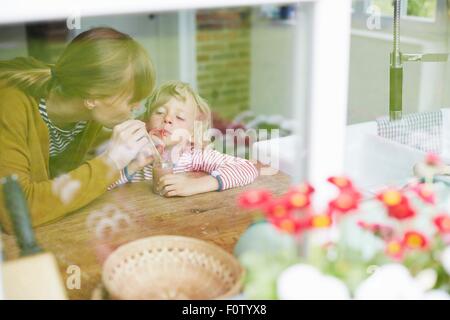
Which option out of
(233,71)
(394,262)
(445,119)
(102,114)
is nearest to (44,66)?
(102,114)

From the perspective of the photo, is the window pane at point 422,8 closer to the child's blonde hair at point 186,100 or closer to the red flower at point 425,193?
the red flower at point 425,193

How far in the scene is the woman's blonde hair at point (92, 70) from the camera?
1210 mm

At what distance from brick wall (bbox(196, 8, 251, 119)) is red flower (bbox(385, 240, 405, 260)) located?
0.44 metres

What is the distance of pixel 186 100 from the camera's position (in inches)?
52.3

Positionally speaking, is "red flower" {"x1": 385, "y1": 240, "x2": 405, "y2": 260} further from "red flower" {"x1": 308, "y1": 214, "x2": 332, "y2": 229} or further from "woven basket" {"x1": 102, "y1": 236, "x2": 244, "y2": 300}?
"woven basket" {"x1": 102, "y1": 236, "x2": 244, "y2": 300}

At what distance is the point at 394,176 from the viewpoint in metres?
1.62

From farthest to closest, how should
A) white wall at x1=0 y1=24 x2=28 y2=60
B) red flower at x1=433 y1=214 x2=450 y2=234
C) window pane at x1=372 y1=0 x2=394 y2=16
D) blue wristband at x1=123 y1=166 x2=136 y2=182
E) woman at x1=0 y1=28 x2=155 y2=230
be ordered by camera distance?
1. window pane at x1=372 y1=0 x2=394 y2=16
2. red flower at x1=433 y1=214 x2=450 y2=234
3. blue wristband at x1=123 y1=166 x2=136 y2=182
4. woman at x1=0 y1=28 x2=155 y2=230
5. white wall at x1=0 y1=24 x2=28 y2=60

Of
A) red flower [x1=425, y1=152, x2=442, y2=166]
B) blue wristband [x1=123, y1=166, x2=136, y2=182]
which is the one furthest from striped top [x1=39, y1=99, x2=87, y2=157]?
red flower [x1=425, y1=152, x2=442, y2=166]

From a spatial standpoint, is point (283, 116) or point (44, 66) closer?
point (44, 66)

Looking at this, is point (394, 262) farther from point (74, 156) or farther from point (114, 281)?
point (74, 156)


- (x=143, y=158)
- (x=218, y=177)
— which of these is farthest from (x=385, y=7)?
(x=143, y=158)

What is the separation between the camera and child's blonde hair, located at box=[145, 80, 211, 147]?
1.30 meters

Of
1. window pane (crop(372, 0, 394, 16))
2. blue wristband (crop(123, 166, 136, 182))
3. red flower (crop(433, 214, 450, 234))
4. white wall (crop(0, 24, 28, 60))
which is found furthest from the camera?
window pane (crop(372, 0, 394, 16))

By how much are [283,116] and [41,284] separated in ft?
2.00
